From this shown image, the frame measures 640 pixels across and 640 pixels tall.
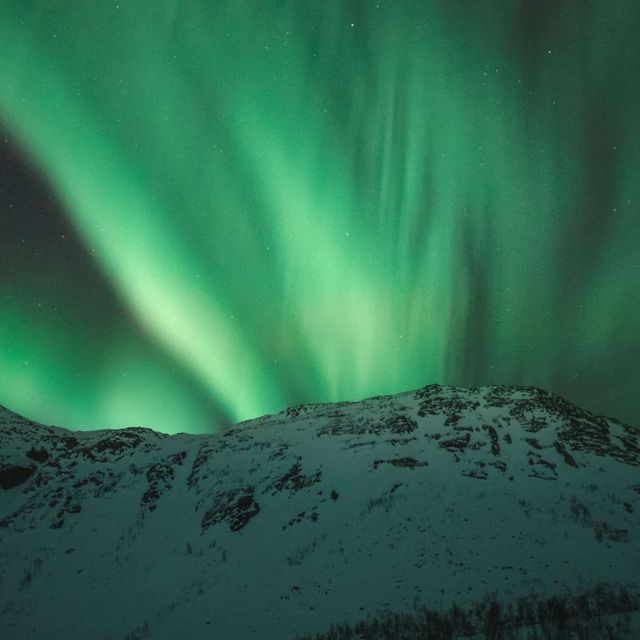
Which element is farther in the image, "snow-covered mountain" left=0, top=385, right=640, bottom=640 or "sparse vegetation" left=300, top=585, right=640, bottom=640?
"snow-covered mountain" left=0, top=385, right=640, bottom=640

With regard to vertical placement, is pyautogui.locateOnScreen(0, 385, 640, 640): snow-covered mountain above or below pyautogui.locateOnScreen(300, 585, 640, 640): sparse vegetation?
above

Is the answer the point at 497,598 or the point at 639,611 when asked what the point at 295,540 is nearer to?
the point at 497,598

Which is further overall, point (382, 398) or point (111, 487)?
point (382, 398)

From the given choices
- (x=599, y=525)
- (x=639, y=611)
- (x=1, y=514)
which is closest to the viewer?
(x=639, y=611)

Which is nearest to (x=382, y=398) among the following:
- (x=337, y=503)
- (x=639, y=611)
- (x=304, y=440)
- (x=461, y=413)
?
(x=461, y=413)

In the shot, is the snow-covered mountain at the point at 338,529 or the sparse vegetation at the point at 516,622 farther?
the snow-covered mountain at the point at 338,529

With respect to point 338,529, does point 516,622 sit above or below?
below

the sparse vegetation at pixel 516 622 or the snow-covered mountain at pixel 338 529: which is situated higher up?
the snow-covered mountain at pixel 338 529

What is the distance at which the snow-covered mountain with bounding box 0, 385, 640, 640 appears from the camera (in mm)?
12516

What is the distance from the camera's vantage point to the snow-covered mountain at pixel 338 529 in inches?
493

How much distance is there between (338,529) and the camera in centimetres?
1983

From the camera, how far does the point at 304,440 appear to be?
34219 mm

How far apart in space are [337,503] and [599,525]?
12.3 metres

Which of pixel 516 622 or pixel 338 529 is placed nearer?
pixel 516 622
